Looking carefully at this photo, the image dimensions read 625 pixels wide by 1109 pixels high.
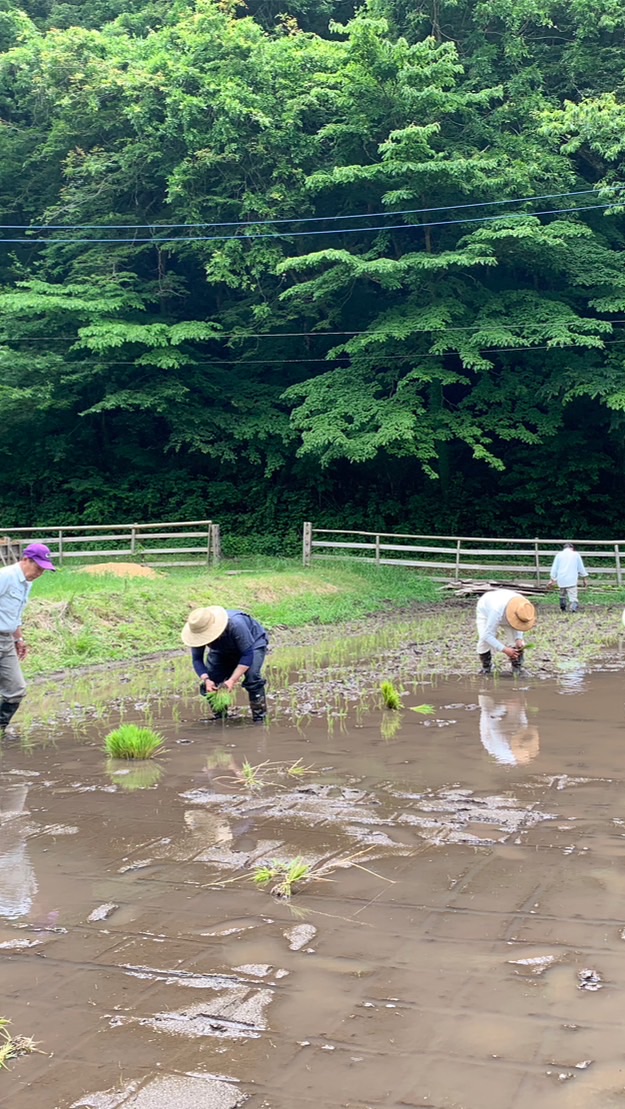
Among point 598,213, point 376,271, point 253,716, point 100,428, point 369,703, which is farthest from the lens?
point 100,428

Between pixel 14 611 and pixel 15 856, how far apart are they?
3.14 metres

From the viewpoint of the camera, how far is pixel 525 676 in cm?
1128

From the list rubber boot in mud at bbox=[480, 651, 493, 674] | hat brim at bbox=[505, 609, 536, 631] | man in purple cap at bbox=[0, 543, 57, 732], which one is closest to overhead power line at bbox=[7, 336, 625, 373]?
rubber boot in mud at bbox=[480, 651, 493, 674]

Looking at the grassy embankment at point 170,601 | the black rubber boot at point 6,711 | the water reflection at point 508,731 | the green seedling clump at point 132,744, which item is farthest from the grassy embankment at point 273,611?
the green seedling clump at point 132,744

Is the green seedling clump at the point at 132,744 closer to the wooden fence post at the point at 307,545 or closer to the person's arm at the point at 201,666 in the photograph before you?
the person's arm at the point at 201,666

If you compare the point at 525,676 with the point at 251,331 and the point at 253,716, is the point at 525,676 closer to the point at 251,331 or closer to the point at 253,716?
the point at 253,716

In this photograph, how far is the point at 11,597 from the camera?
8.36 meters

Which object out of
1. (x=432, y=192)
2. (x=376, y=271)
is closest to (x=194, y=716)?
(x=376, y=271)

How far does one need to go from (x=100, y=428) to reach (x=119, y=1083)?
28.1 meters

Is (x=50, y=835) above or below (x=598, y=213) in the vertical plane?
below

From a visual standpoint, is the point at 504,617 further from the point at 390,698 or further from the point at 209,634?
the point at 209,634

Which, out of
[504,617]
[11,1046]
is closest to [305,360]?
[504,617]

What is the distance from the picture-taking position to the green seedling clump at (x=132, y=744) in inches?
302

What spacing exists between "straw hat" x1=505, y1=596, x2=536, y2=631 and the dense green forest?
1246 cm
